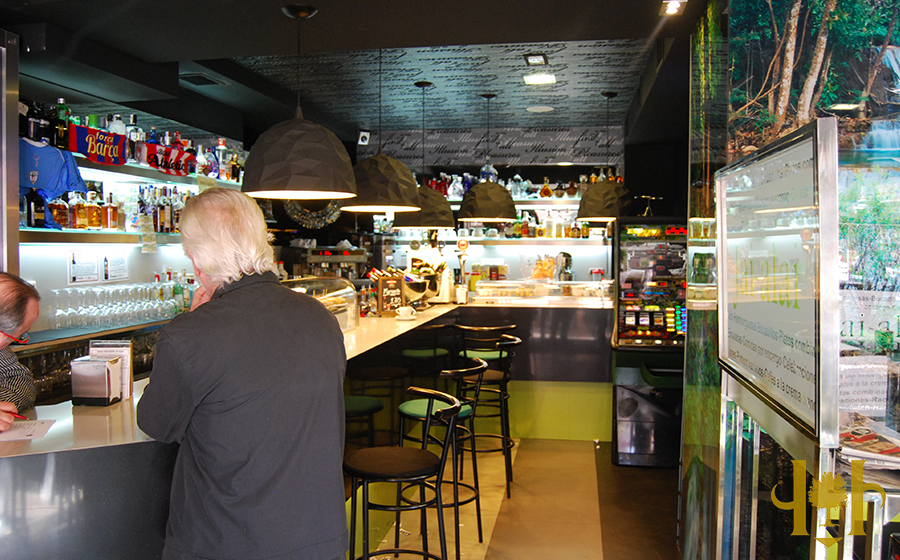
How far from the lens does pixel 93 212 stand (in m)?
4.57

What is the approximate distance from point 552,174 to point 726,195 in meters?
7.22

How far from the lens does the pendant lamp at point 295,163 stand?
2996 mm

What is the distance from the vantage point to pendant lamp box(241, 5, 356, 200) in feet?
9.83

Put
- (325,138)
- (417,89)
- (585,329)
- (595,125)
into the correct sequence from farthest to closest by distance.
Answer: (595,125) → (417,89) → (585,329) → (325,138)

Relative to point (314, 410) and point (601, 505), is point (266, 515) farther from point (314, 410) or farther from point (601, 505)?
point (601, 505)

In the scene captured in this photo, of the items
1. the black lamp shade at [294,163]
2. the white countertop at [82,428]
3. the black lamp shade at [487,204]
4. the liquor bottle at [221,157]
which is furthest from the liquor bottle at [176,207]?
the white countertop at [82,428]

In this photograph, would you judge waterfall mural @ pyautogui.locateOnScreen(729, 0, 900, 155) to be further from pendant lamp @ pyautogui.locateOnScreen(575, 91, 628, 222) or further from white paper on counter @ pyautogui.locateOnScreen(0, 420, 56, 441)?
pendant lamp @ pyautogui.locateOnScreen(575, 91, 628, 222)

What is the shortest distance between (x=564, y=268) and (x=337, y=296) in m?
5.11

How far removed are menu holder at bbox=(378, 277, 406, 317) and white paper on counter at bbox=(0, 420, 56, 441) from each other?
334 cm

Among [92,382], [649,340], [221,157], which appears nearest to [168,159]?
[221,157]

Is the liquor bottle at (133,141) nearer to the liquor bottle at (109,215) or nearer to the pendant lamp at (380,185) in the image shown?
the liquor bottle at (109,215)

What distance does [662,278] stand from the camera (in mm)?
5375

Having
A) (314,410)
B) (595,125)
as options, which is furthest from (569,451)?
(595,125)

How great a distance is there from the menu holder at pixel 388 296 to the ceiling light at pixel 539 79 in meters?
2.46
